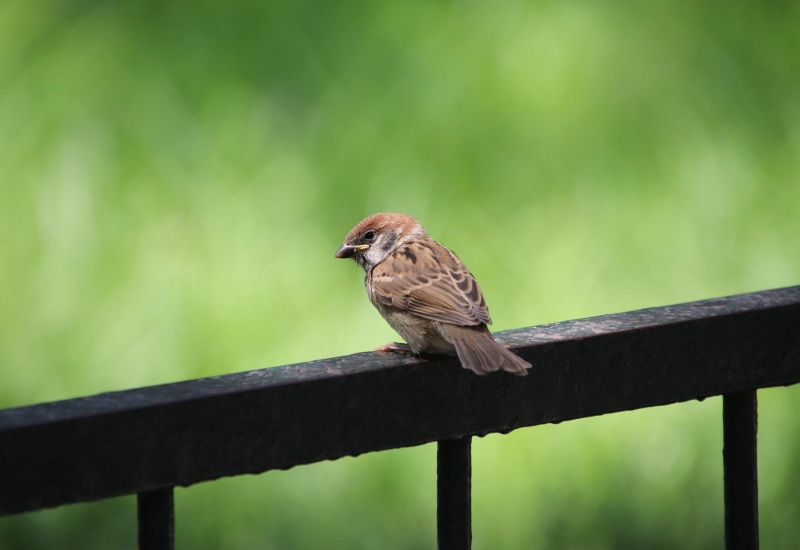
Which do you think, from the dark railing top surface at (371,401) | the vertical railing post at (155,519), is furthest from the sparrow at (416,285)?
the vertical railing post at (155,519)

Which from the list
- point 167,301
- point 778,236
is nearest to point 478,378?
point 167,301

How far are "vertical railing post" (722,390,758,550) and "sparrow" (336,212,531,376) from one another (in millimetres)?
457

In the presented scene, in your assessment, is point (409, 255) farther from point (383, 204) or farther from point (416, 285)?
point (383, 204)

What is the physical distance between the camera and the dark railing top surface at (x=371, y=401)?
4.01ft

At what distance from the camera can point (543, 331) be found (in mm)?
Answer: 1666

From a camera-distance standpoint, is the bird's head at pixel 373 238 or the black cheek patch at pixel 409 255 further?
the bird's head at pixel 373 238

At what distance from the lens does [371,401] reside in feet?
4.75

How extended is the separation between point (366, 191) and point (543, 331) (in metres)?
2.27

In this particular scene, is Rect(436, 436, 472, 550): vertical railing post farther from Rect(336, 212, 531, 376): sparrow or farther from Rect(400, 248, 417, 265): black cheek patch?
Rect(400, 248, 417, 265): black cheek patch

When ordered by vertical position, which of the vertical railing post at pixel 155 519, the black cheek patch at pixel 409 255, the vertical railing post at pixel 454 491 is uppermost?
the black cheek patch at pixel 409 255

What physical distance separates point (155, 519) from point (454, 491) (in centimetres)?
42

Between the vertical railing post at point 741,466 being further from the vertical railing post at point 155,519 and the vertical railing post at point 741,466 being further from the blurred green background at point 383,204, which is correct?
the blurred green background at point 383,204

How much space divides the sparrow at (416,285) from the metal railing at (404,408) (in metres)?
0.37

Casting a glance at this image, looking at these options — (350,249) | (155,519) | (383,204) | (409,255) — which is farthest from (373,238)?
(155,519)
